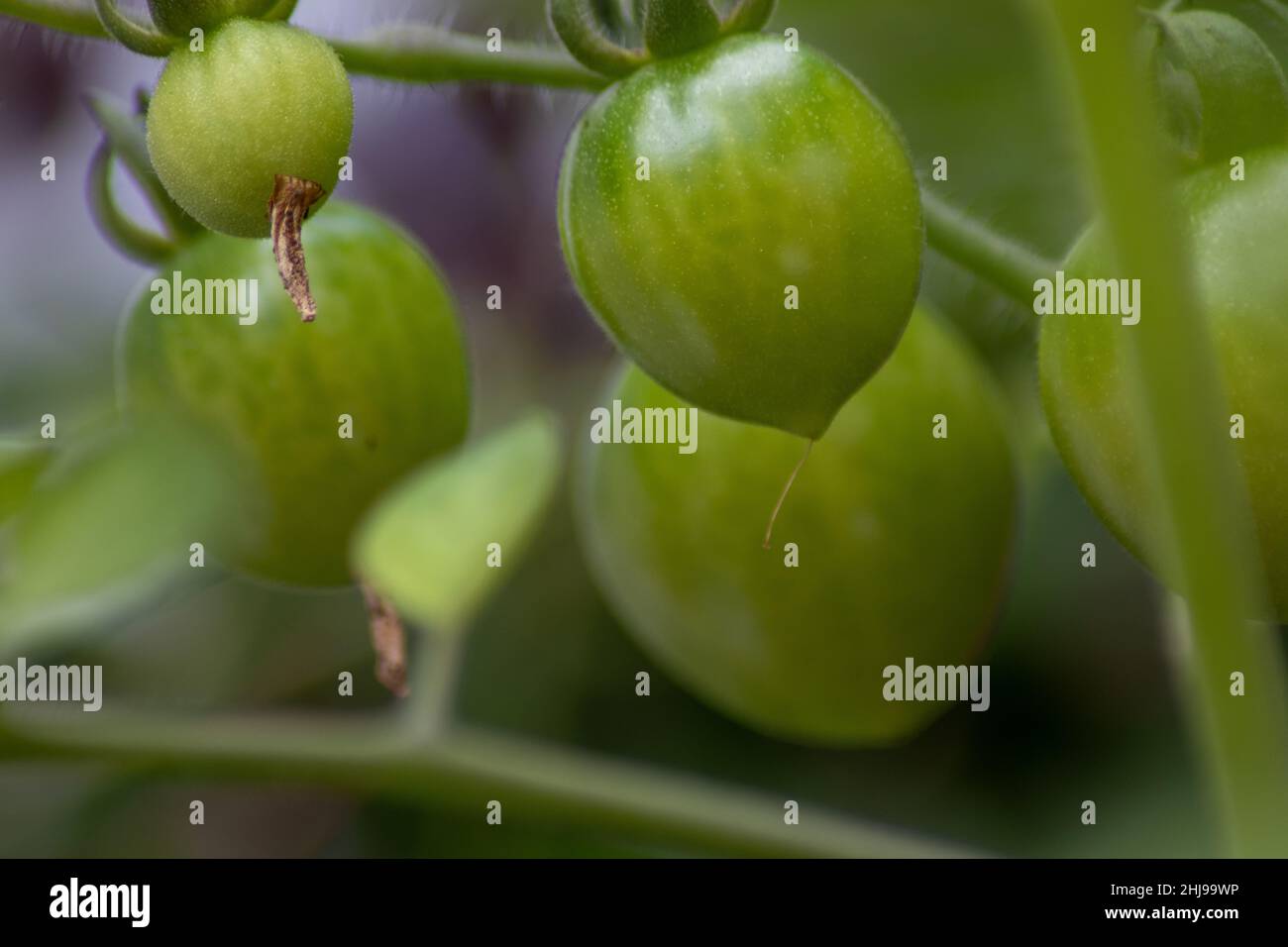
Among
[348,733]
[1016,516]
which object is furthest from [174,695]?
[1016,516]

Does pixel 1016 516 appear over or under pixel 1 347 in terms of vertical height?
under

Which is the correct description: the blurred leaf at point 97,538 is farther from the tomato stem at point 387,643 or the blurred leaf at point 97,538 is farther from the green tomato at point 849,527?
the green tomato at point 849,527

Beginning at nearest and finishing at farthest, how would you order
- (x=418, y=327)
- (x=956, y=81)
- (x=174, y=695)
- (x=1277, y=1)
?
1. (x=1277, y=1)
2. (x=418, y=327)
3. (x=956, y=81)
4. (x=174, y=695)

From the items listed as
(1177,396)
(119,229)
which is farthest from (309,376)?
(1177,396)

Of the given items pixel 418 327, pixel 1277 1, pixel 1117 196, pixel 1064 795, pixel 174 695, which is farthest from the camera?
pixel 174 695

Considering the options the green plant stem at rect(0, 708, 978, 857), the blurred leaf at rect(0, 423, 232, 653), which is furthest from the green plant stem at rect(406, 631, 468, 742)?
the blurred leaf at rect(0, 423, 232, 653)

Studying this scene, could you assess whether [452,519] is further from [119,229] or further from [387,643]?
[119,229]

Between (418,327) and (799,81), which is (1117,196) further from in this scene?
(418,327)
